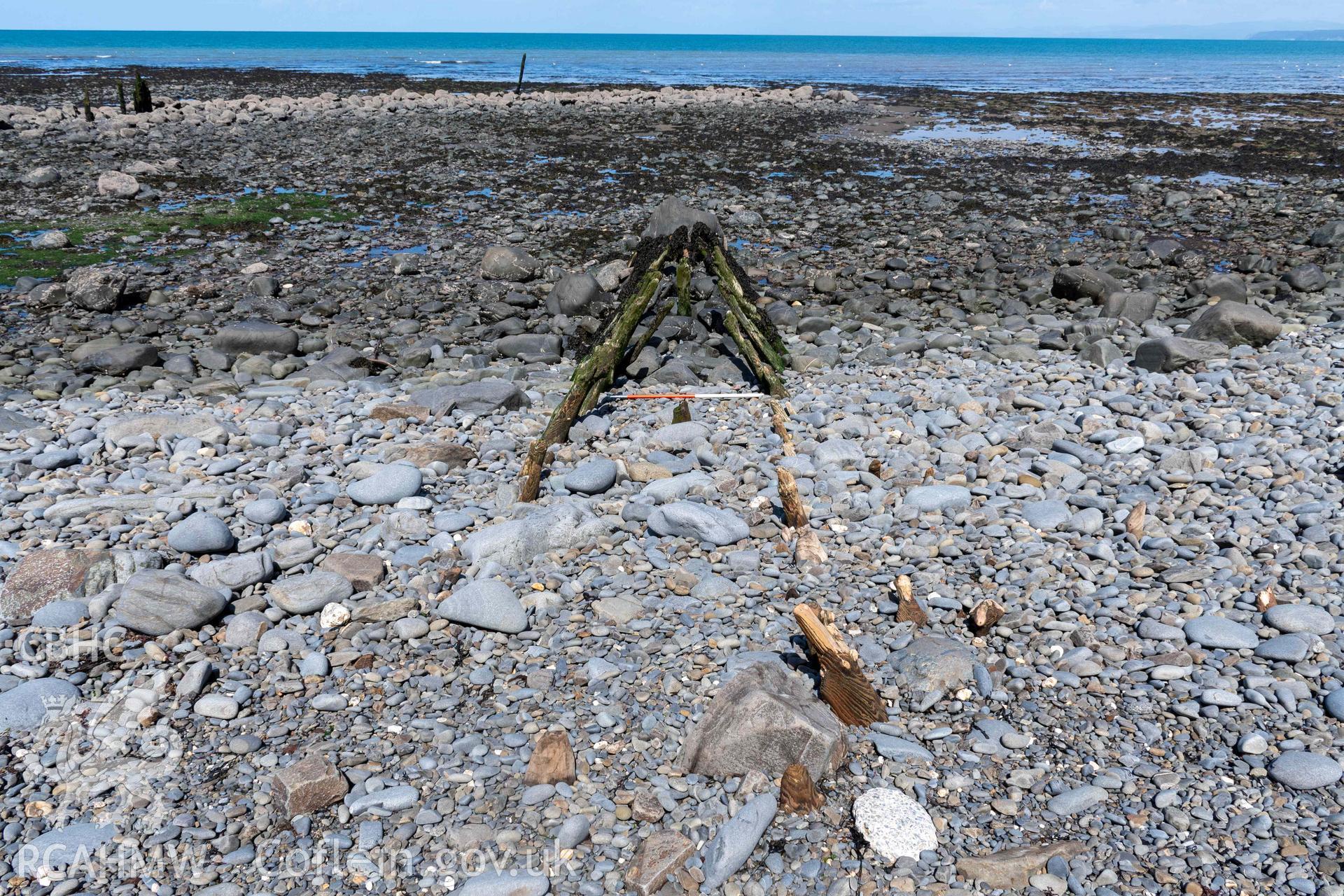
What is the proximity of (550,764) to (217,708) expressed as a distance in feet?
5.17

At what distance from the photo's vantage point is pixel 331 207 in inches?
674

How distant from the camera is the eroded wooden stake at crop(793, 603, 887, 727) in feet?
13.5

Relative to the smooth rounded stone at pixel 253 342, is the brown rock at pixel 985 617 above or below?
above

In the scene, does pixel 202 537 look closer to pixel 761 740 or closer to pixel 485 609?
pixel 485 609

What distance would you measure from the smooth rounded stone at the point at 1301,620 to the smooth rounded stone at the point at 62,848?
5.17 meters

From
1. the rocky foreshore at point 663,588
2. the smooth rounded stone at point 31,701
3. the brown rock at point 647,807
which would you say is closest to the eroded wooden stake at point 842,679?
the rocky foreshore at point 663,588

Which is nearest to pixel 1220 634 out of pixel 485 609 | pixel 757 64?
pixel 485 609

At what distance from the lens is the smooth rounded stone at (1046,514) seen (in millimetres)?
5742

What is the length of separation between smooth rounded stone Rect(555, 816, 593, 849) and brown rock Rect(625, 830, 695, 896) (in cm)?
23

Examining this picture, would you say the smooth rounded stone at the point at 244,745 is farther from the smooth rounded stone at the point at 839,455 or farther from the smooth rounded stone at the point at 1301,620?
the smooth rounded stone at the point at 1301,620

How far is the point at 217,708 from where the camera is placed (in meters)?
4.24

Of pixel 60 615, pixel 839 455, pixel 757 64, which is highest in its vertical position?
pixel 757 64

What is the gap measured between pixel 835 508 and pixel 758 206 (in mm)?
12711

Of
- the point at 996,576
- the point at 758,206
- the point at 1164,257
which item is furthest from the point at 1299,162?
the point at 996,576
